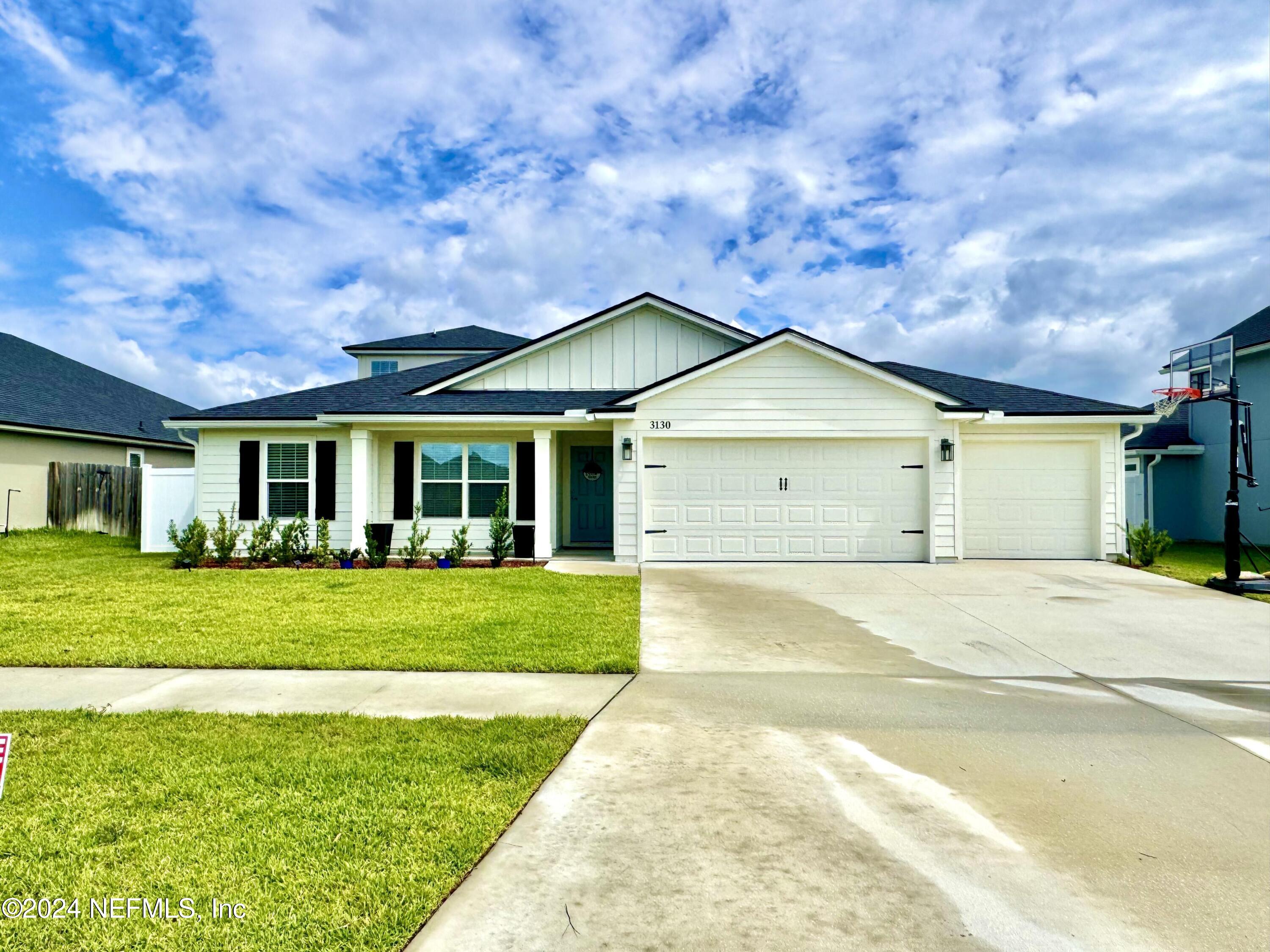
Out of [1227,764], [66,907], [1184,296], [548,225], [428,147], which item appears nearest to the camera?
[66,907]

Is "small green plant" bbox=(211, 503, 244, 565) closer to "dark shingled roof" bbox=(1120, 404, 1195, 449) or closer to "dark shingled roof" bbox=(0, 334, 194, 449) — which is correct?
"dark shingled roof" bbox=(0, 334, 194, 449)

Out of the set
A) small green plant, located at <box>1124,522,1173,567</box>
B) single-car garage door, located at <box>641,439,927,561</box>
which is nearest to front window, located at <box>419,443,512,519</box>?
single-car garage door, located at <box>641,439,927,561</box>

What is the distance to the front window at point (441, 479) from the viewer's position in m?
13.8

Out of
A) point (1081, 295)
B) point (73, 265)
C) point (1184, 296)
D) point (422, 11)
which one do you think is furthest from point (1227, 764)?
point (1184, 296)

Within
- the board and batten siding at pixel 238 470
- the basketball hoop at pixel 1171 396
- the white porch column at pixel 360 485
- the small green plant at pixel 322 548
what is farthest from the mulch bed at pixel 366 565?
the basketball hoop at pixel 1171 396

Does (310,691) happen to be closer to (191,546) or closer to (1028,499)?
(191,546)

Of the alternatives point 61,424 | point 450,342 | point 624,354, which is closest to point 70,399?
point 61,424

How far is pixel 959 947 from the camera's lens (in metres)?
2.22

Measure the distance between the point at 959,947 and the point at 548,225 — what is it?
23.3 meters

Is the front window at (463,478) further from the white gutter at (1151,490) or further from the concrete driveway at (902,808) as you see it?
the white gutter at (1151,490)

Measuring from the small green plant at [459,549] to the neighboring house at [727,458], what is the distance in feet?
3.28

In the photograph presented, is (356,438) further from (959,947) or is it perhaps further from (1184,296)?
(1184,296)

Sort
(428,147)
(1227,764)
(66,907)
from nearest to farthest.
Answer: (66,907) < (1227,764) < (428,147)

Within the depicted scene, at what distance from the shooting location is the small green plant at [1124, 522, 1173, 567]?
40.0 feet
